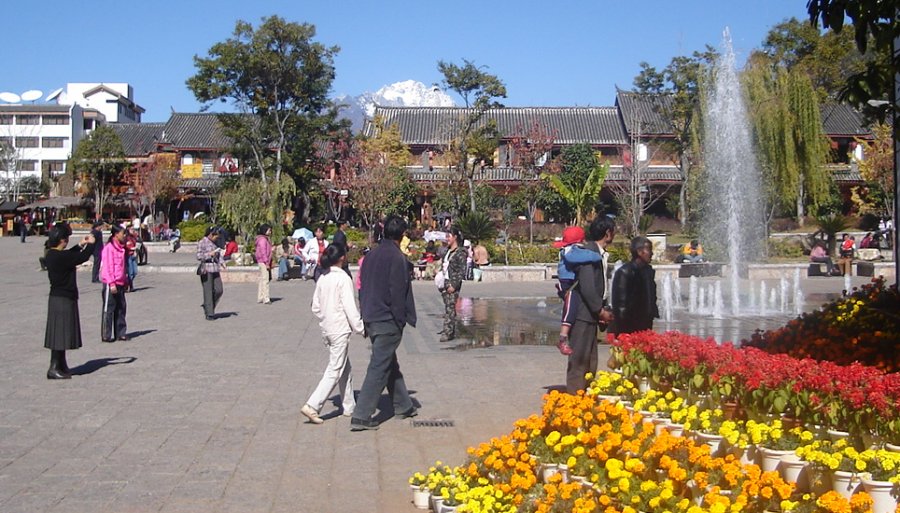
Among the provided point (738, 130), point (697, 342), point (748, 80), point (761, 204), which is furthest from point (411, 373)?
point (748, 80)

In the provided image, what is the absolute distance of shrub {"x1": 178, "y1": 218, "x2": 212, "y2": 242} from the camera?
1731 inches

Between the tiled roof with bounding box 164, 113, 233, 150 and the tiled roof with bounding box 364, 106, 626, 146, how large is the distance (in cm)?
1080

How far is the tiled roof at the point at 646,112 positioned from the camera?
42750 millimetres

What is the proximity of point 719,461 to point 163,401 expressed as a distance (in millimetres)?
5790

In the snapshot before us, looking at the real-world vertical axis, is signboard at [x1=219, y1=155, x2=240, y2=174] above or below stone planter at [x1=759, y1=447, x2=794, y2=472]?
above

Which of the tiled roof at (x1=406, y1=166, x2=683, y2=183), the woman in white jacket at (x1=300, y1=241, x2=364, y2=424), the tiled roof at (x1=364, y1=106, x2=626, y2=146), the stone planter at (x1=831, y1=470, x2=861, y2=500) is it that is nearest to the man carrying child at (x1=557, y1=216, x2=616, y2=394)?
the woman in white jacket at (x1=300, y1=241, x2=364, y2=424)

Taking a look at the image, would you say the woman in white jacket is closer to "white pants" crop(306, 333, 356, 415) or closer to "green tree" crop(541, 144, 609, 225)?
"white pants" crop(306, 333, 356, 415)

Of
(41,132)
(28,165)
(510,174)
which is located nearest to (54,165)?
(28,165)

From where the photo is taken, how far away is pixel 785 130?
3581 cm

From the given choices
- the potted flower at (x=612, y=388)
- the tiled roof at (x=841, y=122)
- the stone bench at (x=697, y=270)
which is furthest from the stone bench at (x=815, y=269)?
the tiled roof at (x=841, y=122)

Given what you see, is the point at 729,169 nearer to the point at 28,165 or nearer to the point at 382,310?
the point at 382,310

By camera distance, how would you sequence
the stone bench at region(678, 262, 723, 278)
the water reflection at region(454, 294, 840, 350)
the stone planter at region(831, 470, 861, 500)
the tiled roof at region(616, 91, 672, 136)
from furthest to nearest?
1. the tiled roof at region(616, 91, 672, 136)
2. the stone bench at region(678, 262, 723, 278)
3. the water reflection at region(454, 294, 840, 350)
4. the stone planter at region(831, 470, 861, 500)

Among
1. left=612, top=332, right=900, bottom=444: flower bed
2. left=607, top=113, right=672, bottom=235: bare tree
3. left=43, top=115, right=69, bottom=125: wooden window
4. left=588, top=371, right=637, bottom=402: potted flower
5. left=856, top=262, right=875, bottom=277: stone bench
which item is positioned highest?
left=43, top=115, right=69, bottom=125: wooden window

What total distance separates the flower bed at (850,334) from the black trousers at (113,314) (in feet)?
27.0
